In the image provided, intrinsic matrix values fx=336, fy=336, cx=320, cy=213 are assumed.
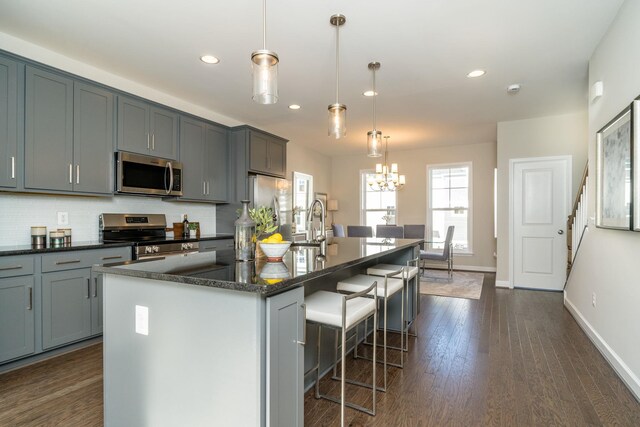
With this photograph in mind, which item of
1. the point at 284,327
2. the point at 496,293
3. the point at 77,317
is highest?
the point at 284,327

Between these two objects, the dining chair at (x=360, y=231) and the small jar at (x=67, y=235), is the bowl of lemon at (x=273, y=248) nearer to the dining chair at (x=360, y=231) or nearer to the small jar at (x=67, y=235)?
the small jar at (x=67, y=235)

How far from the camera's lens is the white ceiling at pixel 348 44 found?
8.30 feet

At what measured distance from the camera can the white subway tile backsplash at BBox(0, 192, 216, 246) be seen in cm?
287

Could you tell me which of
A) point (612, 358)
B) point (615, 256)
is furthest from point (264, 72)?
point (612, 358)

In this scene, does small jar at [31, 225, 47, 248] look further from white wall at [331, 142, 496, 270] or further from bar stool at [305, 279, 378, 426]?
white wall at [331, 142, 496, 270]

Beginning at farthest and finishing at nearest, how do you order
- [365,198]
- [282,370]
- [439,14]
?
1. [365,198]
2. [439,14]
3. [282,370]

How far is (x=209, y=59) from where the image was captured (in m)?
3.30

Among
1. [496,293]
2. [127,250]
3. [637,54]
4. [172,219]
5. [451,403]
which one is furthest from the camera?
[496,293]

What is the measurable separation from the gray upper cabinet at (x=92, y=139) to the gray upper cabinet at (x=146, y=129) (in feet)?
0.41

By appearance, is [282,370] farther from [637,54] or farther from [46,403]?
[637,54]

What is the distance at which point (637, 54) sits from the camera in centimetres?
224

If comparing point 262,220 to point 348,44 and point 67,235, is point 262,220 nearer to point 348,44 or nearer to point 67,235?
point 348,44

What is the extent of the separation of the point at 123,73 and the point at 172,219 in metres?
1.75

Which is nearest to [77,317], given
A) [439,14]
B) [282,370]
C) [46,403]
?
[46,403]
